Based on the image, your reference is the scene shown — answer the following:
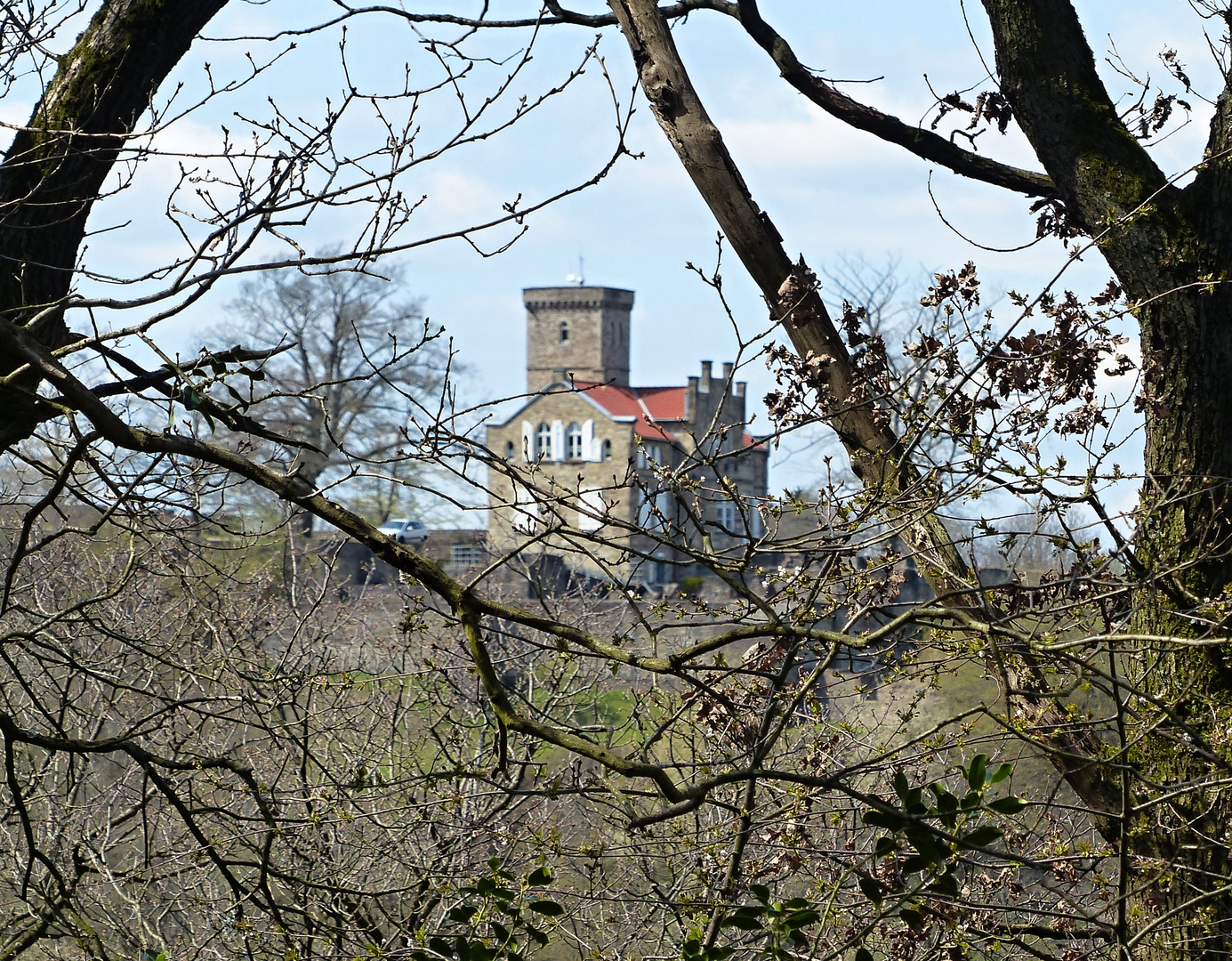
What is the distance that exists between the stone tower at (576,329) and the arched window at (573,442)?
12237 millimetres

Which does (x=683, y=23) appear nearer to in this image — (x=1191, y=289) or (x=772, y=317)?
(x=772, y=317)

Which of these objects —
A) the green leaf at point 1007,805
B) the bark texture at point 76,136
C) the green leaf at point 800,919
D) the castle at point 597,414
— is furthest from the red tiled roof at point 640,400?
the green leaf at point 1007,805

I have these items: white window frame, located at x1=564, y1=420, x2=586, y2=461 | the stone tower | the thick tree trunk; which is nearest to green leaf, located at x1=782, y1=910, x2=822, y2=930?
the thick tree trunk

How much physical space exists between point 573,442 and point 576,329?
1515cm

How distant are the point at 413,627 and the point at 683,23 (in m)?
2.81

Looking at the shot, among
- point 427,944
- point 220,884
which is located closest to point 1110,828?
point 427,944

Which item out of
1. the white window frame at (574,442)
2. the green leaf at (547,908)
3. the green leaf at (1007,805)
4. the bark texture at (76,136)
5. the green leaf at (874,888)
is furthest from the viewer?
the white window frame at (574,442)

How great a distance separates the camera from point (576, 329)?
70.1 metres

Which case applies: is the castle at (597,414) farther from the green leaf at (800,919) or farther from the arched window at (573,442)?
the green leaf at (800,919)

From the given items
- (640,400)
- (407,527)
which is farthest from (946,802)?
(640,400)

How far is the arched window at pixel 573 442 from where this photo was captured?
56.3 m

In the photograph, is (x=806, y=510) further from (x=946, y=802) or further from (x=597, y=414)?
(x=597, y=414)

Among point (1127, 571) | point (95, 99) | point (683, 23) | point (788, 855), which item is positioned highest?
point (683, 23)

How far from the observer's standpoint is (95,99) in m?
4.03
